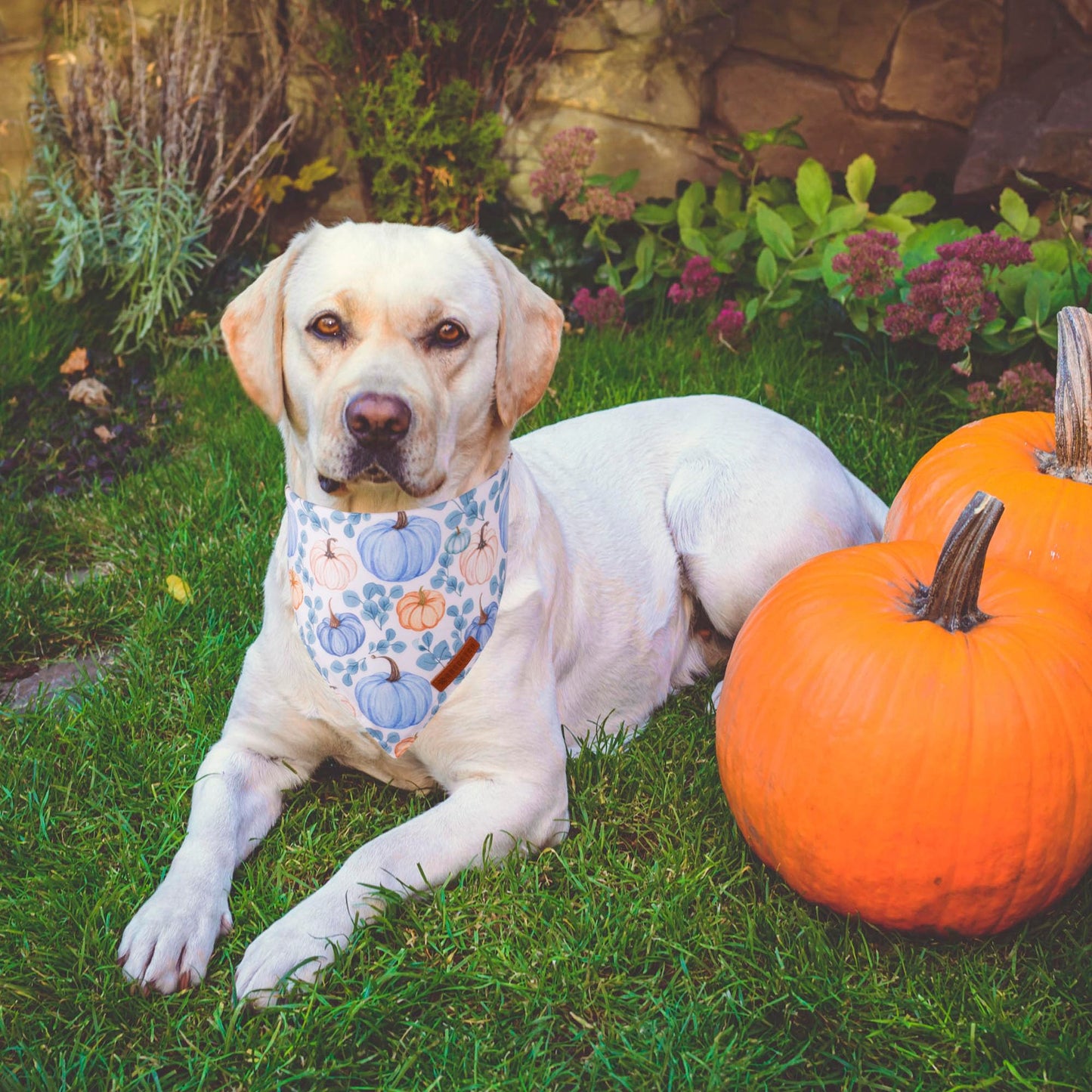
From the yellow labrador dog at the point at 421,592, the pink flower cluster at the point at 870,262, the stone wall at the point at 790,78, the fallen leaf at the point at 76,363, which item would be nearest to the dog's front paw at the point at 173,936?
the yellow labrador dog at the point at 421,592

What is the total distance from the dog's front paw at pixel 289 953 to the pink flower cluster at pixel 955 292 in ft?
9.68

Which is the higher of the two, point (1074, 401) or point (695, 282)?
point (1074, 401)

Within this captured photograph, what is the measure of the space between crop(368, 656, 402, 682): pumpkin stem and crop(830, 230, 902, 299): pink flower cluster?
8.43 feet

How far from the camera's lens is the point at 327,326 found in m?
2.35

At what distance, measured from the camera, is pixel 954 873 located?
2.05 m

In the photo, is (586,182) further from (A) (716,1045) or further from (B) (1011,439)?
(A) (716,1045)

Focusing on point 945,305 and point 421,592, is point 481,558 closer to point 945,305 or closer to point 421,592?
point 421,592

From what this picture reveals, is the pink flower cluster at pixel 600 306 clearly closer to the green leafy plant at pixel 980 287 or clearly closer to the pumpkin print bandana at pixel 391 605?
the green leafy plant at pixel 980 287

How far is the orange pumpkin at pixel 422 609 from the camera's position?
8.03ft

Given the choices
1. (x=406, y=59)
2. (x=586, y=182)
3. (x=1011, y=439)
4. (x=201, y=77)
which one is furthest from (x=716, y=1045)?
(x=201, y=77)

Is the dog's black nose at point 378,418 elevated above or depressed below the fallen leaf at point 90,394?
above

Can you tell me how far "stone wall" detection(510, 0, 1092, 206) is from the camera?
5453 mm

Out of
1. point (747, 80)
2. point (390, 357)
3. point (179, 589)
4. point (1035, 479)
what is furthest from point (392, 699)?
point (747, 80)

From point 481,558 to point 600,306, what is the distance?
276 cm
